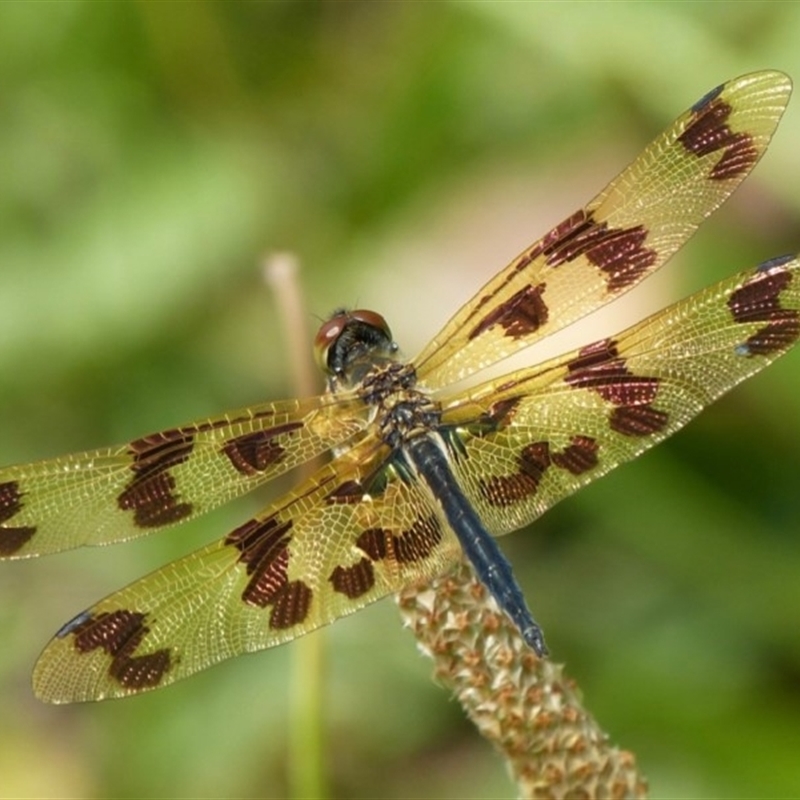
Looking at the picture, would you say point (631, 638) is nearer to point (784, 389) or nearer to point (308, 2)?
point (784, 389)

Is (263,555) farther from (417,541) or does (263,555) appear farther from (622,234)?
(622,234)

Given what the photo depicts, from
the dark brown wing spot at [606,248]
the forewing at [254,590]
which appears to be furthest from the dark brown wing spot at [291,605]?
the dark brown wing spot at [606,248]

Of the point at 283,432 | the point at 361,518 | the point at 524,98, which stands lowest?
the point at 361,518

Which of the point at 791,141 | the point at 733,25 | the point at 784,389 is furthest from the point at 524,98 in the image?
the point at 784,389

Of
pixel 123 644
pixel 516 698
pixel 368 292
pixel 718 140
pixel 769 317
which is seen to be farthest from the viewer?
pixel 368 292

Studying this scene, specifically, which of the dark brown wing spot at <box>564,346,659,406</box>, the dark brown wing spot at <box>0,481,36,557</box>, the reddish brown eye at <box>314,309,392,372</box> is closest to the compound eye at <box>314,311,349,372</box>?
the reddish brown eye at <box>314,309,392,372</box>

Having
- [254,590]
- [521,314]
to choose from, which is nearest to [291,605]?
[254,590]
